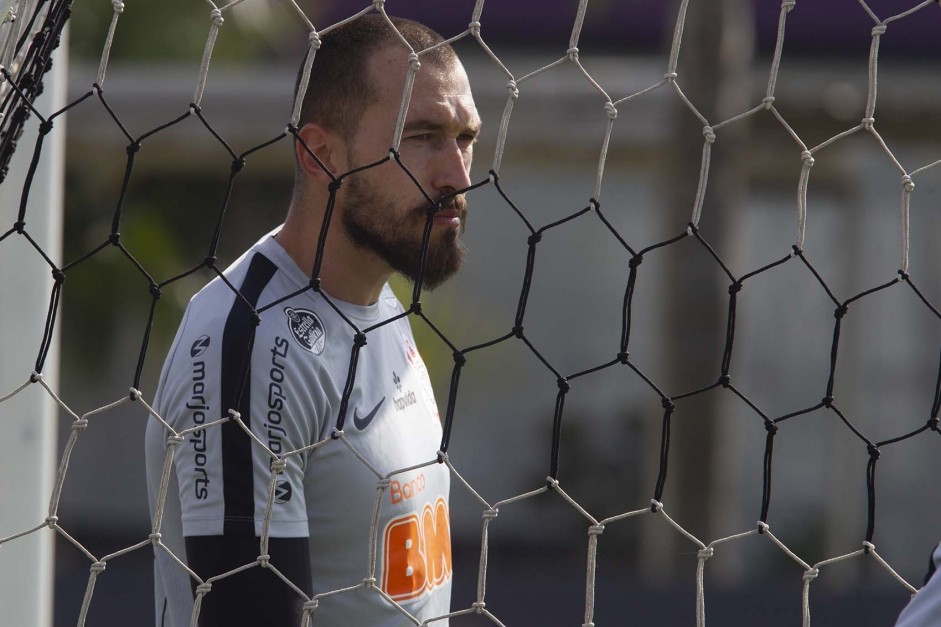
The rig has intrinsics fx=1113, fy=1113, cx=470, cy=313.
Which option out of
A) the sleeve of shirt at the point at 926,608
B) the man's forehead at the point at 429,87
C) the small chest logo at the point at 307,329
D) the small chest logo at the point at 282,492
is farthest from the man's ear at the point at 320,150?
the sleeve of shirt at the point at 926,608

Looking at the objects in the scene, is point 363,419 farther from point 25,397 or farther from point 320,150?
point 25,397

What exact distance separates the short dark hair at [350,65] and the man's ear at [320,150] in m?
0.02

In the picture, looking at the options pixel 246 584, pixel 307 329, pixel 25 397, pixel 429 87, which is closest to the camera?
pixel 246 584

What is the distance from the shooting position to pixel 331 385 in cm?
179

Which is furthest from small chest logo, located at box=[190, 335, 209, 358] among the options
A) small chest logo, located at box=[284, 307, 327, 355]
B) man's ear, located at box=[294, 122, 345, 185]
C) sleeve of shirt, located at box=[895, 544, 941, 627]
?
sleeve of shirt, located at box=[895, 544, 941, 627]

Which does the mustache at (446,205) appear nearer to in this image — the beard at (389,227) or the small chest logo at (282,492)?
the beard at (389,227)

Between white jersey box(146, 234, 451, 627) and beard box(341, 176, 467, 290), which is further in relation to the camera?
beard box(341, 176, 467, 290)

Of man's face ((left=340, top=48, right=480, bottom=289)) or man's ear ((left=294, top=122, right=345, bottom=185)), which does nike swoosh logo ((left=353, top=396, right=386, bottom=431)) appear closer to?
man's face ((left=340, top=48, right=480, bottom=289))

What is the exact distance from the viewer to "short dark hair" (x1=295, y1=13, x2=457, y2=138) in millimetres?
1969

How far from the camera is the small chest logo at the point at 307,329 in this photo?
178cm

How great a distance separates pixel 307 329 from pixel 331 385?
0.34 ft

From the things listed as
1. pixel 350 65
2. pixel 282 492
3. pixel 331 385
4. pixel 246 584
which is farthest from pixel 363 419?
pixel 350 65

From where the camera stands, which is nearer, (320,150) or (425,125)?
(425,125)

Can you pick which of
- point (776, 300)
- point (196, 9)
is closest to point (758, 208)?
point (776, 300)
